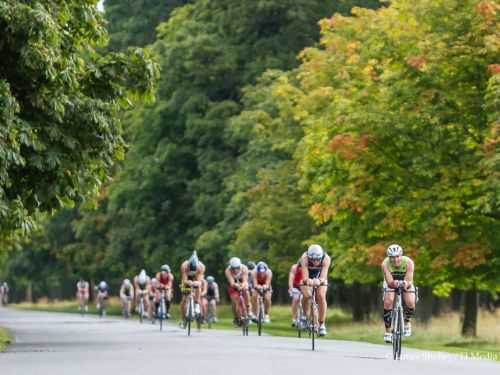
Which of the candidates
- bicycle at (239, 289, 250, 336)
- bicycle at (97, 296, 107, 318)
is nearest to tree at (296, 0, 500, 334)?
bicycle at (239, 289, 250, 336)

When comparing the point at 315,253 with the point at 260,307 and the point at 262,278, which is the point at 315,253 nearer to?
the point at 260,307

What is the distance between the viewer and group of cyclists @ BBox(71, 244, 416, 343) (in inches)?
866

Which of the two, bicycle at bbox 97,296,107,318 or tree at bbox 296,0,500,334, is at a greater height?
tree at bbox 296,0,500,334

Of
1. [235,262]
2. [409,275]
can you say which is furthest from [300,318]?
[409,275]

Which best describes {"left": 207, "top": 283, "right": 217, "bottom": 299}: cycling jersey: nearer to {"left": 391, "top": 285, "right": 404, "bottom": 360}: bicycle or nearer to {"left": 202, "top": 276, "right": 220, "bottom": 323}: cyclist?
{"left": 202, "top": 276, "right": 220, "bottom": 323}: cyclist

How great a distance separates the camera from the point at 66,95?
27.6m

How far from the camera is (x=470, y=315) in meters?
37.9

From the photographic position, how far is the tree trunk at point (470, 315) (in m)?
37.1

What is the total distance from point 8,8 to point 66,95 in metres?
3.14

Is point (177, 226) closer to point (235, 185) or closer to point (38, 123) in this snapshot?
point (235, 185)

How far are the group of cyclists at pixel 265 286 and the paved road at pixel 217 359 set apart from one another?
0.92 m

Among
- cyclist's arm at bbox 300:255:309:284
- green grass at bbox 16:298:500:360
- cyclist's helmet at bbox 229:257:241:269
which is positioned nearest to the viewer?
cyclist's arm at bbox 300:255:309:284

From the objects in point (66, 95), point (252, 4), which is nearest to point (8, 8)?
point (66, 95)

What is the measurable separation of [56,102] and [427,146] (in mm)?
12219
